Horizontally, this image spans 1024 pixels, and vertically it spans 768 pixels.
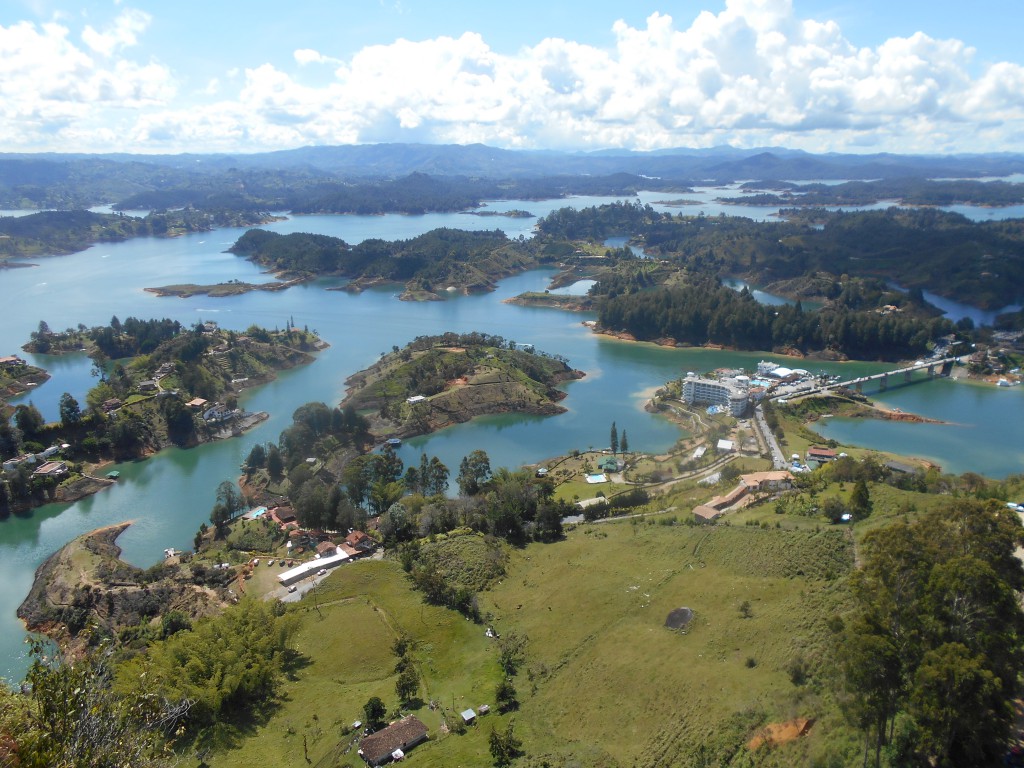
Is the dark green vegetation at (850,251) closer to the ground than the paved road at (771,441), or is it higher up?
higher up

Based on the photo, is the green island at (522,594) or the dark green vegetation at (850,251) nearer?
the green island at (522,594)

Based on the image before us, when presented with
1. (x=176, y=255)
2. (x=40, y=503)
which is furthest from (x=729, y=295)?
(x=176, y=255)

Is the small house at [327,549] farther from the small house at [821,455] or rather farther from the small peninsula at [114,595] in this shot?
the small house at [821,455]

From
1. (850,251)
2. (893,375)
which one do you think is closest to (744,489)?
(893,375)

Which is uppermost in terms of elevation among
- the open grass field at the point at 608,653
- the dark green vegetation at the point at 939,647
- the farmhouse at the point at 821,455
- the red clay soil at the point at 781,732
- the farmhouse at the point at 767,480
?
the dark green vegetation at the point at 939,647

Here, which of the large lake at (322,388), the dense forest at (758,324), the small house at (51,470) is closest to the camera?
the large lake at (322,388)

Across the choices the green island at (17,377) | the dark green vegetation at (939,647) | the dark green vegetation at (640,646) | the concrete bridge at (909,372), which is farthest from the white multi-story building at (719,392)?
the green island at (17,377)

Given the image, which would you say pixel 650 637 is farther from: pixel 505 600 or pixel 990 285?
pixel 990 285

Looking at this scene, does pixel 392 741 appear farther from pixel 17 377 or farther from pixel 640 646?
pixel 17 377
